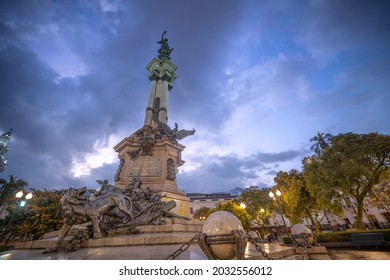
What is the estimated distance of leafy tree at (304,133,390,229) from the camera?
532 inches

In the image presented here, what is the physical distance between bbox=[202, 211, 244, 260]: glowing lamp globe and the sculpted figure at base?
3.76 m

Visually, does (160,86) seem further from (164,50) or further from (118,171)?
(118,171)

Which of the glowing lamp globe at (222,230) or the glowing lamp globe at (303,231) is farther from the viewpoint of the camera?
the glowing lamp globe at (303,231)

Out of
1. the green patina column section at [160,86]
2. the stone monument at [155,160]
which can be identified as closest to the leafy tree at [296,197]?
the stone monument at [155,160]

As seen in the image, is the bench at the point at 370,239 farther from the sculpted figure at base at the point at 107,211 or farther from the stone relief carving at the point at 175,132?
the stone relief carving at the point at 175,132

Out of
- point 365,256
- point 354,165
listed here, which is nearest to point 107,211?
point 365,256

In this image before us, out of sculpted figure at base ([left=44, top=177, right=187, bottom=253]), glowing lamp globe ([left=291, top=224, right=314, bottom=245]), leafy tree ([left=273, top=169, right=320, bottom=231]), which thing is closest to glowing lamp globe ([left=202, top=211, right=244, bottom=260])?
glowing lamp globe ([left=291, top=224, right=314, bottom=245])

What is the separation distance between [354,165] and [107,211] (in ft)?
54.8

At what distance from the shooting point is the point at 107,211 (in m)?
6.00

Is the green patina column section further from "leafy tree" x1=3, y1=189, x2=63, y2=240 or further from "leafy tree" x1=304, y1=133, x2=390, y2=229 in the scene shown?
"leafy tree" x1=304, y1=133, x2=390, y2=229

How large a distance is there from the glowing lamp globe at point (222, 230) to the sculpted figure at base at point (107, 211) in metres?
3.76

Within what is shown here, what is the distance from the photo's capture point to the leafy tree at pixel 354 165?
532 inches

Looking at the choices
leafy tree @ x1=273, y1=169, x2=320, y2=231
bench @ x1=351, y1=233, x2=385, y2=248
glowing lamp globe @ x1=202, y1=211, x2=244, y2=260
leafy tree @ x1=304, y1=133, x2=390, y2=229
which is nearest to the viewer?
glowing lamp globe @ x1=202, y1=211, x2=244, y2=260
